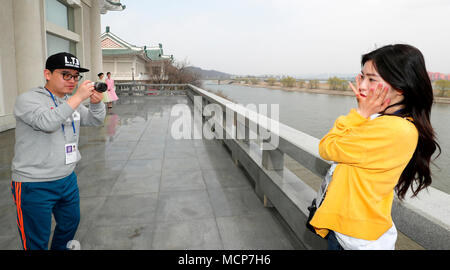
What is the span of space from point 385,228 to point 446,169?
10813 mm

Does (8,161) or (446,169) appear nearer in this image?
(8,161)

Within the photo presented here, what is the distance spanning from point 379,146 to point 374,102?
20 cm

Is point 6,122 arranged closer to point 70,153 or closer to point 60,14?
point 60,14

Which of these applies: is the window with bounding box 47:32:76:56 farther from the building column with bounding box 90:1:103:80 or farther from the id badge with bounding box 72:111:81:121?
the id badge with bounding box 72:111:81:121

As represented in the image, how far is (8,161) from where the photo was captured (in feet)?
16.3

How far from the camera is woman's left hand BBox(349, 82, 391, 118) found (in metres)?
1.26

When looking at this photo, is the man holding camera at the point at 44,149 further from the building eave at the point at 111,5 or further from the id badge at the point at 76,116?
the building eave at the point at 111,5

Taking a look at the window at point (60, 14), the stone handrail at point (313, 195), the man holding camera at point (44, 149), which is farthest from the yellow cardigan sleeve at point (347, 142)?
the window at point (60, 14)

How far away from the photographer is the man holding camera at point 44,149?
188 cm

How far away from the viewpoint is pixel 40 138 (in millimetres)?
1991
